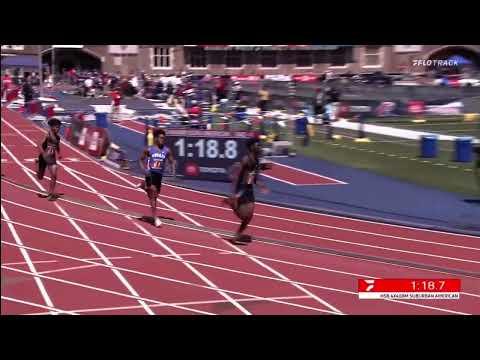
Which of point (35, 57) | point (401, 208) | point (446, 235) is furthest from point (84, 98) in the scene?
point (446, 235)

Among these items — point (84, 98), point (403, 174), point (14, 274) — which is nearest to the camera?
point (14, 274)

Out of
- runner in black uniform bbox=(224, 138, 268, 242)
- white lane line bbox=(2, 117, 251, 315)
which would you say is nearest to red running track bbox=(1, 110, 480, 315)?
white lane line bbox=(2, 117, 251, 315)

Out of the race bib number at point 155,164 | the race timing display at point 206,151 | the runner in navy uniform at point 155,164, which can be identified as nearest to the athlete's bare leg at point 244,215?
the race timing display at point 206,151

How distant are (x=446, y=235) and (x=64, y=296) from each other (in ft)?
15.0

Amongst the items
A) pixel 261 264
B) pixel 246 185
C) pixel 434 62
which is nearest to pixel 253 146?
pixel 246 185

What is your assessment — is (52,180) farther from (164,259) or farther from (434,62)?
(434,62)

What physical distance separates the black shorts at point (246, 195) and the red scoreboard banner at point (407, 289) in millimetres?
1451

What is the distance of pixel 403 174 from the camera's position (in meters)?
9.69

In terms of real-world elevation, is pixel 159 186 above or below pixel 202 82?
below

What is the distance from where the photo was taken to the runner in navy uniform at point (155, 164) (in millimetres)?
7531

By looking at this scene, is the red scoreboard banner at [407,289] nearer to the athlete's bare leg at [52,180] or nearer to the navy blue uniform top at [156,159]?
the navy blue uniform top at [156,159]

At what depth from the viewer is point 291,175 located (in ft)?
27.8

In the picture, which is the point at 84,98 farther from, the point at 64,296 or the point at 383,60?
the point at 383,60

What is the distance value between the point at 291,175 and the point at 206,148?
119cm
